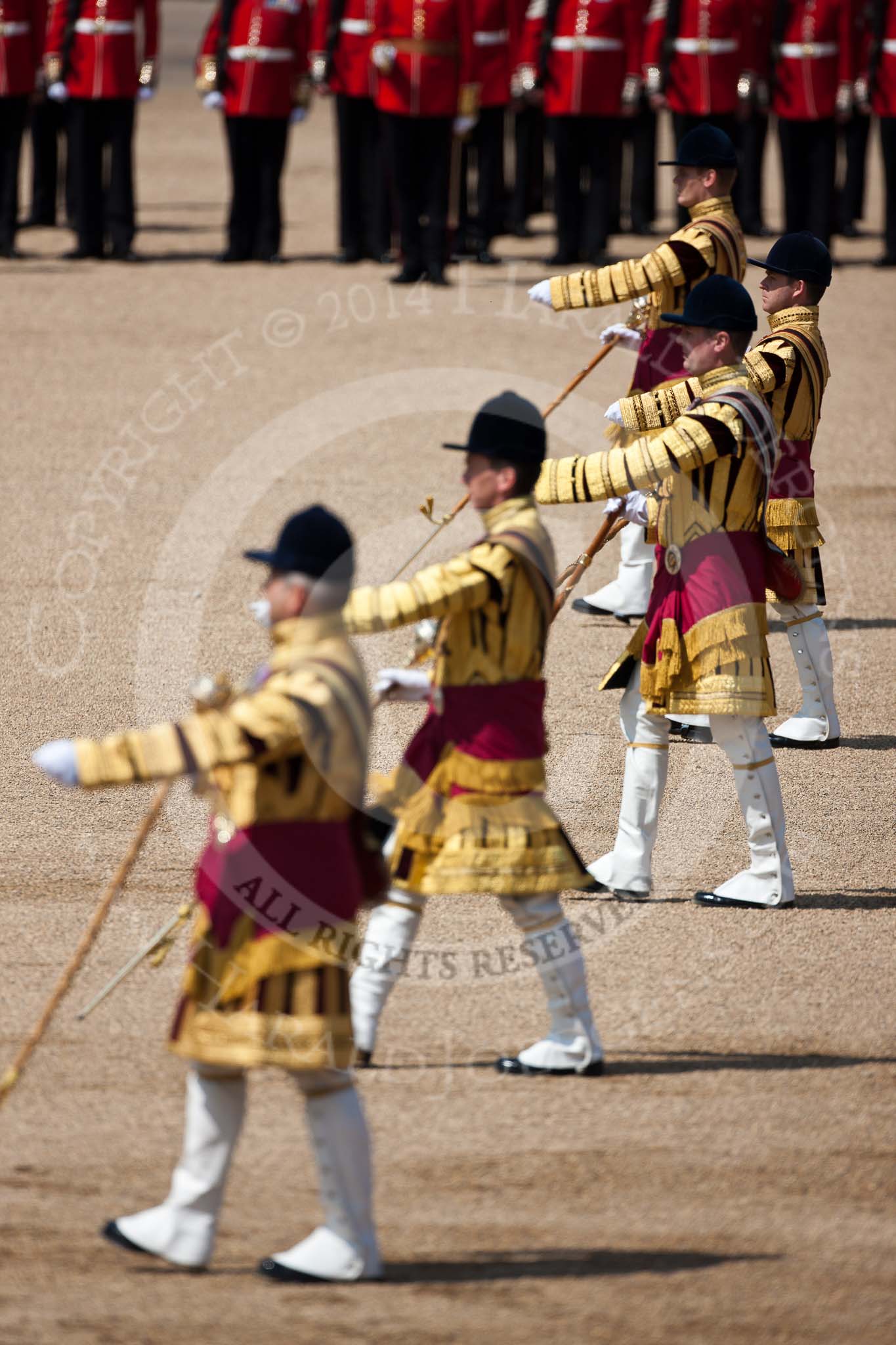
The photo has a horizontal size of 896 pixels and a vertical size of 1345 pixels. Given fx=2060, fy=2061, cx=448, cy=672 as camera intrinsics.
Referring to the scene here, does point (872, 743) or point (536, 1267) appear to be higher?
point (872, 743)

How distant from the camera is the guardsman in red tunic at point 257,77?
1259 cm

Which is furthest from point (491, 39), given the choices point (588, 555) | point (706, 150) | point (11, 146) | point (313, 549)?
point (313, 549)

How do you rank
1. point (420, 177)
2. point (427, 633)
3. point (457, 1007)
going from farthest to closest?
point (420, 177)
point (457, 1007)
point (427, 633)

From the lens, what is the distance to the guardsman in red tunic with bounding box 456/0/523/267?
42.6 feet

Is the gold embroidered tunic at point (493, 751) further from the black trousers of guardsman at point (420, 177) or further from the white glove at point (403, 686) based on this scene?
the black trousers of guardsman at point (420, 177)

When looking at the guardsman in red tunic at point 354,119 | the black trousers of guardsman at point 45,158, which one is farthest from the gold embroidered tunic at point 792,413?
the black trousers of guardsman at point 45,158

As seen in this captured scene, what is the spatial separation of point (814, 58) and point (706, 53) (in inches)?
28.5

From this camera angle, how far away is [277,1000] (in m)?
3.26

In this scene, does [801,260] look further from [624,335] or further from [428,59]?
[428,59]

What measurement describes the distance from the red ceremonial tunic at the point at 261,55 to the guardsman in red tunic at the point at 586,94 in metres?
1.57

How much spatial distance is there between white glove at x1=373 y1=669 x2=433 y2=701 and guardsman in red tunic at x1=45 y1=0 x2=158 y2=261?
9456mm

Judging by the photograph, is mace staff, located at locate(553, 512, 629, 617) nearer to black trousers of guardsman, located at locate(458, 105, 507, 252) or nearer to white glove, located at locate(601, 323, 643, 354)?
white glove, located at locate(601, 323, 643, 354)

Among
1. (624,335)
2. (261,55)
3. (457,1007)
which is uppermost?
(261,55)

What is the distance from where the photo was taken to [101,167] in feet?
42.6
